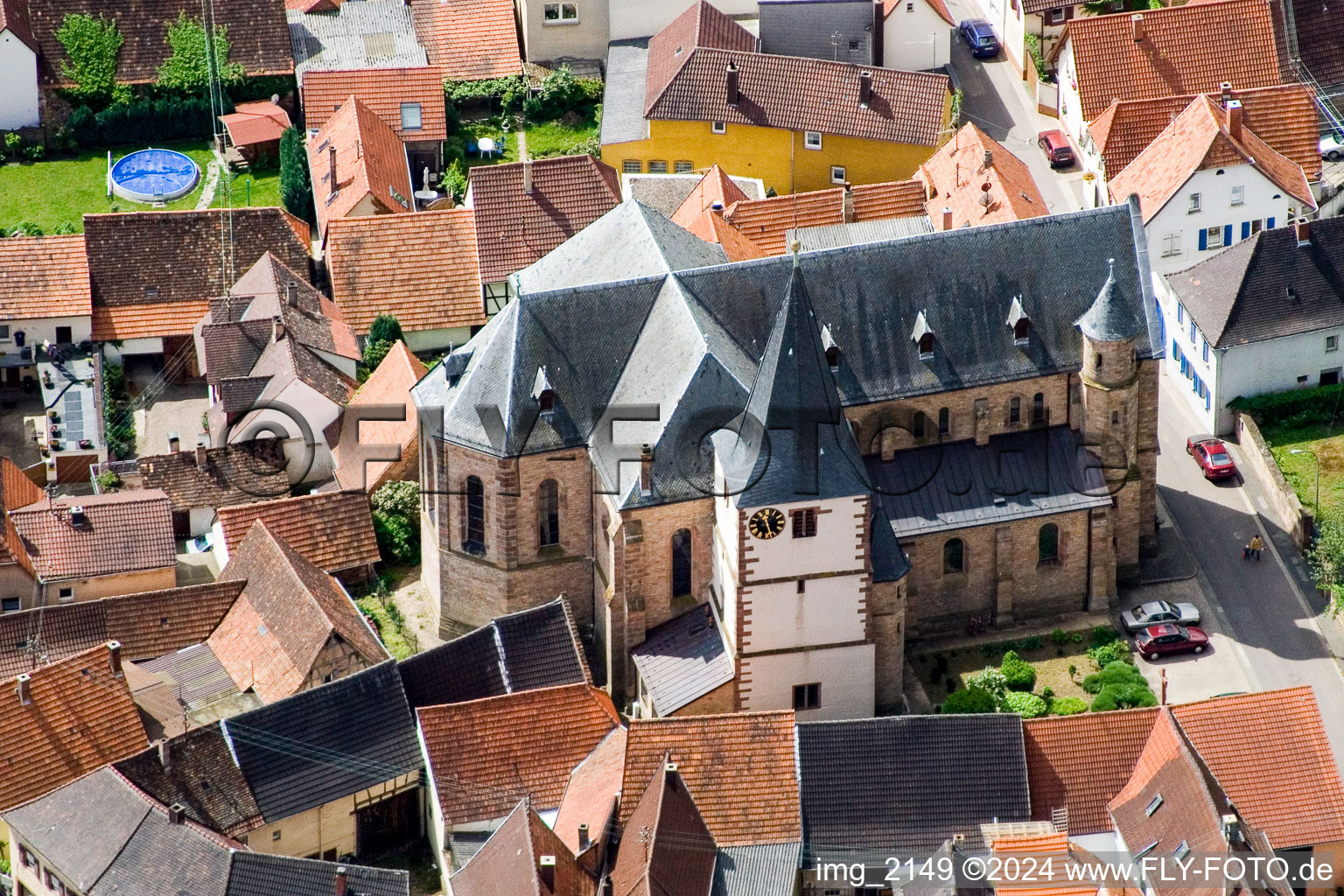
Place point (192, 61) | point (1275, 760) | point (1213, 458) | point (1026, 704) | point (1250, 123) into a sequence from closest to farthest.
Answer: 1. point (1275, 760)
2. point (1026, 704)
3. point (1213, 458)
4. point (1250, 123)
5. point (192, 61)

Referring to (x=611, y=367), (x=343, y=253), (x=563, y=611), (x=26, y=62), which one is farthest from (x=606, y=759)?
(x=26, y=62)

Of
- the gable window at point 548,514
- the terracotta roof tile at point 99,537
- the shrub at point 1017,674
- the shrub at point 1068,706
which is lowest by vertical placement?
the shrub at point 1068,706

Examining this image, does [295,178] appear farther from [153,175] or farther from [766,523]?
Result: [766,523]

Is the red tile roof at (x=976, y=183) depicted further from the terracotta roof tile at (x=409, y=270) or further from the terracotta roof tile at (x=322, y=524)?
the terracotta roof tile at (x=322, y=524)

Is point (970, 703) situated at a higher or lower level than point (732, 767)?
lower

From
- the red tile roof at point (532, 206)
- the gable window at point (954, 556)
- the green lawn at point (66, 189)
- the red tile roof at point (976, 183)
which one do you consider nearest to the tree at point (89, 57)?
the green lawn at point (66, 189)

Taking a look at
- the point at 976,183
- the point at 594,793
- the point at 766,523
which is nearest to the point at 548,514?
the point at 766,523
